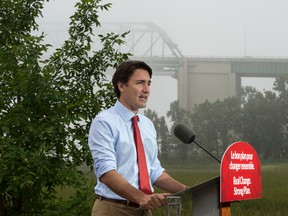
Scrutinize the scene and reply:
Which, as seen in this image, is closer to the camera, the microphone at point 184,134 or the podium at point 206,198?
the podium at point 206,198

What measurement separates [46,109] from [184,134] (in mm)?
3940

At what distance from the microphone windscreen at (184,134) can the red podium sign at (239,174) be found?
23 cm

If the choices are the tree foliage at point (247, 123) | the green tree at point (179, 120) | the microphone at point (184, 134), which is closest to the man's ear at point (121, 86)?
the microphone at point (184, 134)

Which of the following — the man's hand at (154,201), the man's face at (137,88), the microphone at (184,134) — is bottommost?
the man's hand at (154,201)

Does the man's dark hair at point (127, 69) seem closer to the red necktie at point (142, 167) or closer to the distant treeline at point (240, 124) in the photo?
the red necktie at point (142, 167)

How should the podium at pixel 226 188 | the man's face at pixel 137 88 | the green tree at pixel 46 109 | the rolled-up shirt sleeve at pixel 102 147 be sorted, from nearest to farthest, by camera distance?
the podium at pixel 226 188
the rolled-up shirt sleeve at pixel 102 147
the man's face at pixel 137 88
the green tree at pixel 46 109

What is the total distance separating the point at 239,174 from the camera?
2770mm

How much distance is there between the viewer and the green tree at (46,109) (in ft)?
20.6

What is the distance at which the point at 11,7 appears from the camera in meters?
7.37

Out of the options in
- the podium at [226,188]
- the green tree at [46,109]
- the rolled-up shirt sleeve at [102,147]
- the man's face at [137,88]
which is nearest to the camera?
the podium at [226,188]

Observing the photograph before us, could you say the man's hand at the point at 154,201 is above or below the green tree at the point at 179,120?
below

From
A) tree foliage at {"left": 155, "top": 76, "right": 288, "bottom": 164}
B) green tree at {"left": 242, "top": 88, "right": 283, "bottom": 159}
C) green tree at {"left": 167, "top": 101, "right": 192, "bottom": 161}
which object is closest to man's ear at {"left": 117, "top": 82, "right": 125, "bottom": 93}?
green tree at {"left": 167, "top": 101, "right": 192, "bottom": 161}

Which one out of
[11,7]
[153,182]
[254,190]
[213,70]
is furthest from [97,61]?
[213,70]

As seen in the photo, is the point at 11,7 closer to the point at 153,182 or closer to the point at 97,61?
the point at 97,61
